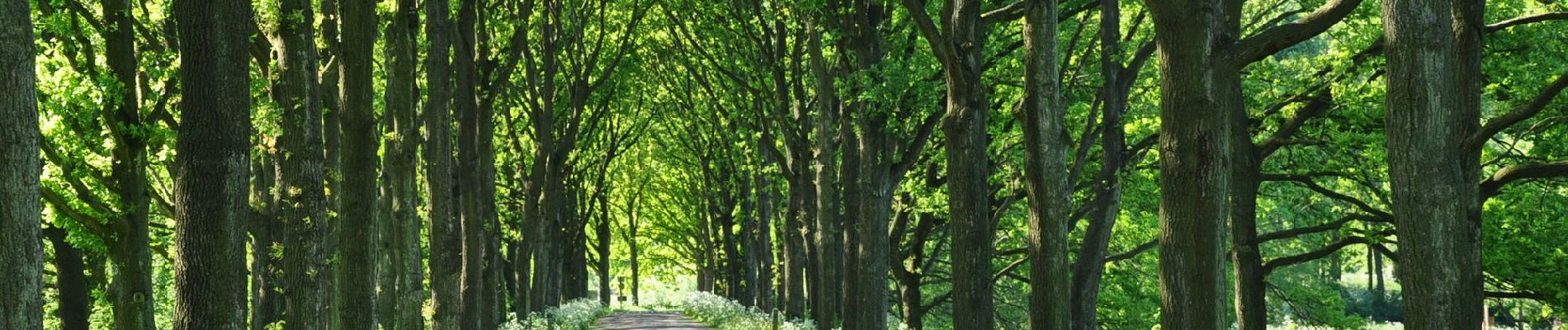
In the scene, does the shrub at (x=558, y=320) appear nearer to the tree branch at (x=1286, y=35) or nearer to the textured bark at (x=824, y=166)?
the textured bark at (x=824, y=166)

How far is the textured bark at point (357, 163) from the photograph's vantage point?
13.4 metres

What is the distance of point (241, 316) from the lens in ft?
33.9

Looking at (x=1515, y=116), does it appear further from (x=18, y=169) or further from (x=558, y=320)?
(x=558, y=320)

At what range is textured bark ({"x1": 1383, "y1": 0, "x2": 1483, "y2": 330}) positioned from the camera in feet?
27.2

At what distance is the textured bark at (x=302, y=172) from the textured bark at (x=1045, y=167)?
21.8ft

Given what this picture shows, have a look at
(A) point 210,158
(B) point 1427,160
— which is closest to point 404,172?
(A) point 210,158

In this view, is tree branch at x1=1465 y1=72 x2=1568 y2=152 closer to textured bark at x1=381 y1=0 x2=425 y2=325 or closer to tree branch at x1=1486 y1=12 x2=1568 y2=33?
tree branch at x1=1486 y1=12 x2=1568 y2=33

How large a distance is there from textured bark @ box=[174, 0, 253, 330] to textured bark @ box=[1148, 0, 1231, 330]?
625 cm

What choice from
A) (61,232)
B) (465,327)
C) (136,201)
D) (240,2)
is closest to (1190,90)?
(240,2)

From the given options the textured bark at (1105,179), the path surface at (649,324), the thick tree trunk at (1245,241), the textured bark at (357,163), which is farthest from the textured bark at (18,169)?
the path surface at (649,324)

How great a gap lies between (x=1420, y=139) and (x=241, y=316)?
A: 8337 millimetres

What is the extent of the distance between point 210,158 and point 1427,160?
7913mm

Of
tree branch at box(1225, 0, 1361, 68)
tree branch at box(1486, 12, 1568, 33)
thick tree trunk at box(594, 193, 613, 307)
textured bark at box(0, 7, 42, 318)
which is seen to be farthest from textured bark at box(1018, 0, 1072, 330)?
thick tree trunk at box(594, 193, 613, 307)

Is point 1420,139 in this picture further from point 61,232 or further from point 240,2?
point 61,232
